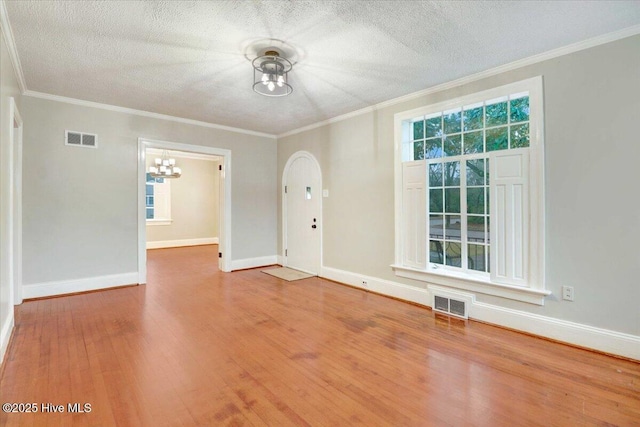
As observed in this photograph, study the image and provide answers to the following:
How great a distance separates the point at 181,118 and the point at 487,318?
16.8 ft

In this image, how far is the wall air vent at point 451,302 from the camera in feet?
11.2

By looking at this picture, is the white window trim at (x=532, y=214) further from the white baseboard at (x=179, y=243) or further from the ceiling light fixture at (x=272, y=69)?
the white baseboard at (x=179, y=243)

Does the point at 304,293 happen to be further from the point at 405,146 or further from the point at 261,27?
the point at 261,27

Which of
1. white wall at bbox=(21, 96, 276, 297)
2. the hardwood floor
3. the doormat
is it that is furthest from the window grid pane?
white wall at bbox=(21, 96, 276, 297)

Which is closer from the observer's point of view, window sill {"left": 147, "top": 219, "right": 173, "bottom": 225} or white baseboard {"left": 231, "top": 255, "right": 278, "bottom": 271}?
white baseboard {"left": 231, "top": 255, "right": 278, "bottom": 271}

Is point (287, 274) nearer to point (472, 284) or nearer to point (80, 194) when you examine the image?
point (472, 284)

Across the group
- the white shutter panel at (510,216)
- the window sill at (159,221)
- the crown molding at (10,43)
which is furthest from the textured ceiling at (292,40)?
the window sill at (159,221)

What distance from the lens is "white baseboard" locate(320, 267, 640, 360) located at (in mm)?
2545

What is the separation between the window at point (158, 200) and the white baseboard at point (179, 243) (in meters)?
0.58

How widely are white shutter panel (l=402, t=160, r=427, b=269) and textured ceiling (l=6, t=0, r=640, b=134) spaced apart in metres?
1.01

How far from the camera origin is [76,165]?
427 centimetres

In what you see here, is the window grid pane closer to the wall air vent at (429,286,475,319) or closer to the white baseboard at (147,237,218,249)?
the wall air vent at (429,286,475,319)

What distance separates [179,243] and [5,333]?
22.9 feet

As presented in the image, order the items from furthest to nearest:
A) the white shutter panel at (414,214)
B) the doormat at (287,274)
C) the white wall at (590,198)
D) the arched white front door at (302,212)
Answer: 1. the arched white front door at (302,212)
2. the doormat at (287,274)
3. the white shutter panel at (414,214)
4. the white wall at (590,198)
